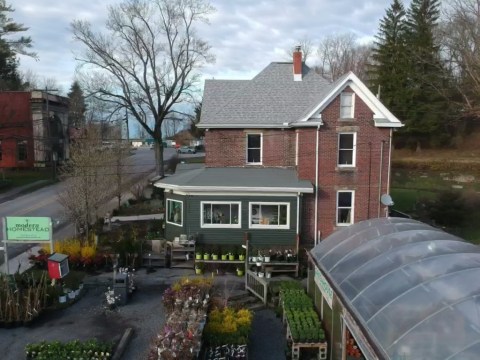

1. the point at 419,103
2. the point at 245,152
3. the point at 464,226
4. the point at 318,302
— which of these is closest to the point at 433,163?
the point at 419,103

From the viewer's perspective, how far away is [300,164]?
2036cm

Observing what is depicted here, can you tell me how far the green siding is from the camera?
760 inches

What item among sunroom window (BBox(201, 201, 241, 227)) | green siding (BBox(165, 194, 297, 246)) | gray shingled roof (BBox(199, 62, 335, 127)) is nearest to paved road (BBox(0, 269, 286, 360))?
green siding (BBox(165, 194, 297, 246))

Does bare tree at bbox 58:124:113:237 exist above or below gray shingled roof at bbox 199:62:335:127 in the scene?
below

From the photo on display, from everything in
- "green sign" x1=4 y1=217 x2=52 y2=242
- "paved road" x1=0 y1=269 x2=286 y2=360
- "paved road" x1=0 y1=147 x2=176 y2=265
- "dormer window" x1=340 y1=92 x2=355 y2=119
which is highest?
"dormer window" x1=340 y1=92 x2=355 y2=119

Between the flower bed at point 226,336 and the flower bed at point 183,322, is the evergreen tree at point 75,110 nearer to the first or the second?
the flower bed at point 183,322

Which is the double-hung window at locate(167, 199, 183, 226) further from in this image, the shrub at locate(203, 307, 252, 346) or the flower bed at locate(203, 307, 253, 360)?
the flower bed at locate(203, 307, 253, 360)

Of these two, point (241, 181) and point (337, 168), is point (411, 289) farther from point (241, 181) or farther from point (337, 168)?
point (337, 168)

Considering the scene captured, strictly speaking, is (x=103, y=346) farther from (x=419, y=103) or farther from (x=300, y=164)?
(x=419, y=103)

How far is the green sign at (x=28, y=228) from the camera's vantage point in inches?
634

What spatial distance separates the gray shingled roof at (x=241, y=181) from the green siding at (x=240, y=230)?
20.6 inches

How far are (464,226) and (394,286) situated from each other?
20990mm

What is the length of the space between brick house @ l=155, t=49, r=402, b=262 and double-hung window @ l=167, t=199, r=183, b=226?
0.05 metres

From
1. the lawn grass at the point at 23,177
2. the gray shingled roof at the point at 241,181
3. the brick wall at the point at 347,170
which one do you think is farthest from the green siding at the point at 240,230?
the lawn grass at the point at 23,177
